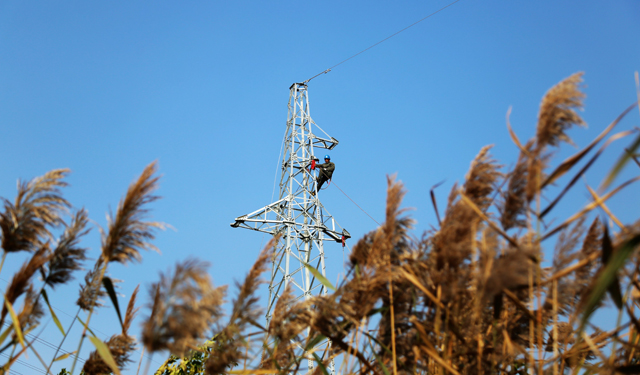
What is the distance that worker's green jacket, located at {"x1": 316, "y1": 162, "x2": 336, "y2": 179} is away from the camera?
548 inches

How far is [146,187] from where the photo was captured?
1.94 meters

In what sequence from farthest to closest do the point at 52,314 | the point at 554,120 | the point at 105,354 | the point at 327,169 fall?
the point at 327,169 < the point at 52,314 < the point at 105,354 < the point at 554,120

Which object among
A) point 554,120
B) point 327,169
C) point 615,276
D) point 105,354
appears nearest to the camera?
point 615,276

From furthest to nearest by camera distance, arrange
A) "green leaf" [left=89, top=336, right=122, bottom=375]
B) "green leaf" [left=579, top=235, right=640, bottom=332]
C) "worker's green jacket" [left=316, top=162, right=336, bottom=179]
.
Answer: "worker's green jacket" [left=316, top=162, right=336, bottom=179] < "green leaf" [left=89, top=336, right=122, bottom=375] < "green leaf" [left=579, top=235, right=640, bottom=332]

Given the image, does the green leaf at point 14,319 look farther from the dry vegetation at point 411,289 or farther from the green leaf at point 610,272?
the green leaf at point 610,272

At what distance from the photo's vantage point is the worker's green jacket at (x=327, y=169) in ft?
45.7

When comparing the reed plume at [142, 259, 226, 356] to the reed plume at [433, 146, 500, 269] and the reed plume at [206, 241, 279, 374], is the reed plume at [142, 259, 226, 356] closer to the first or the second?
the reed plume at [206, 241, 279, 374]

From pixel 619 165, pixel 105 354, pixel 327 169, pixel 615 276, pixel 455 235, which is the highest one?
pixel 327 169

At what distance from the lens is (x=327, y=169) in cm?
1407

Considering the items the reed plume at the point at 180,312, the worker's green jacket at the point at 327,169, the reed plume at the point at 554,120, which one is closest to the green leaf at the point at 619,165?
the reed plume at the point at 554,120

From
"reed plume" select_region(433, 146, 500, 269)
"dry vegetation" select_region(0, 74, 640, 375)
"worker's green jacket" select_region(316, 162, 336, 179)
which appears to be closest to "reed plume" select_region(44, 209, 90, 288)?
"dry vegetation" select_region(0, 74, 640, 375)

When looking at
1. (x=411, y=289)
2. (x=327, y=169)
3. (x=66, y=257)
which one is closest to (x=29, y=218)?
(x=66, y=257)

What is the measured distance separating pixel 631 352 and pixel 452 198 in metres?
0.92

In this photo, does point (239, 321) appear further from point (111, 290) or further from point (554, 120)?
point (554, 120)
